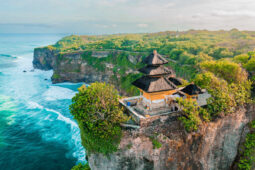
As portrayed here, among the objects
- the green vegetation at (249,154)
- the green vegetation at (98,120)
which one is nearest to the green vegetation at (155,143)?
the green vegetation at (98,120)

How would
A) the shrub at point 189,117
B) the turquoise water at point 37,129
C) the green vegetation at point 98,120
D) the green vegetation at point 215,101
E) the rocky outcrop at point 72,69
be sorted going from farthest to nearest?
1. the rocky outcrop at point 72,69
2. the turquoise water at point 37,129
3. the green vegetation at point 215,101
4. the shrub at point 189,117
5. the green vegetation at point 98,120

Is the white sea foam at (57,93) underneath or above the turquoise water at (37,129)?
above

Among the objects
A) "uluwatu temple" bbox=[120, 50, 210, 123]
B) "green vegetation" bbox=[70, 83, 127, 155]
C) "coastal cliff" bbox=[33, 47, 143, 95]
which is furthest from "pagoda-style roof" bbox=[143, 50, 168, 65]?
"coastal cliff" bbox=[33, 47, 143, 95]

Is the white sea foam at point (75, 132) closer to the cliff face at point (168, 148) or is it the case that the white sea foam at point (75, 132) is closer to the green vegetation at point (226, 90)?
the cliff face at point (168, 148)

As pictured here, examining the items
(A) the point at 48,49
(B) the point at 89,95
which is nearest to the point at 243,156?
(B) the point at 89,95

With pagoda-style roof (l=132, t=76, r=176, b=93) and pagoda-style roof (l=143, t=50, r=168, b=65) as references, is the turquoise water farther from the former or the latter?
pagoda-style roof (l=143, t=50, r=168, b=65)

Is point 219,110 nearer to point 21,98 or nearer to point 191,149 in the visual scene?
point 191,149

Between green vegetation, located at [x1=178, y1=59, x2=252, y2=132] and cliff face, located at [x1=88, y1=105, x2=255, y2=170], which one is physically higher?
green vegetation, located at [x1=178, y1=59, x2=252, y2=132]
